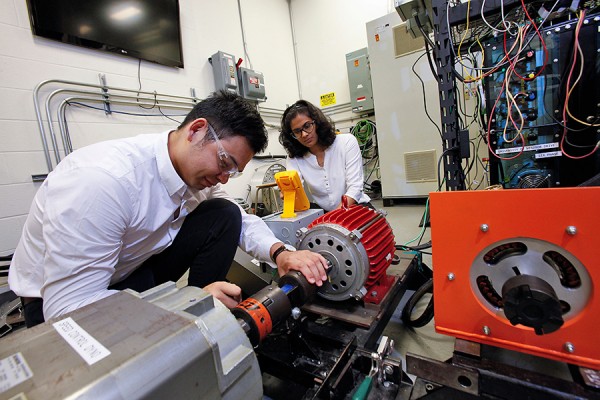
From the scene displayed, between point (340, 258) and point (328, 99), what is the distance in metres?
3.76

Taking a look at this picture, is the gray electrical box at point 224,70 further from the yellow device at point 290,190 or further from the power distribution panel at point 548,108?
the power distribution panel at point 548,108

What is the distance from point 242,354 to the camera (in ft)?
1.23

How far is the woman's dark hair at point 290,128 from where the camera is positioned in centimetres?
190

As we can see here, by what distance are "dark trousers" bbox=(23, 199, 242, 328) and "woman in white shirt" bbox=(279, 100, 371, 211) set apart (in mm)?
921

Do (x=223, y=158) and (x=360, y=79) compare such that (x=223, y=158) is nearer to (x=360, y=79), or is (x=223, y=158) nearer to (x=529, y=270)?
(x=529, y=270)

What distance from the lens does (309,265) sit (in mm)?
873

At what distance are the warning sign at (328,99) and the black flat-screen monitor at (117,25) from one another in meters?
2.17

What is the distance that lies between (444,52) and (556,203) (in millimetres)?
926

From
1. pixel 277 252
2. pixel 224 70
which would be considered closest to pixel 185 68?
pixel 224 70

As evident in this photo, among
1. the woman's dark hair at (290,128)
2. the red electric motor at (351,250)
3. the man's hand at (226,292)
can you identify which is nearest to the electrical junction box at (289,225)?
the red electric motor at (351,250)

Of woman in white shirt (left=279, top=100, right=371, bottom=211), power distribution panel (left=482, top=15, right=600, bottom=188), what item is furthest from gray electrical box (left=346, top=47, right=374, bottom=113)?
power distribution panel (left=482, top=15, right=600, bottom=188)

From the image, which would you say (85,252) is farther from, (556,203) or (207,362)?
(556,203)

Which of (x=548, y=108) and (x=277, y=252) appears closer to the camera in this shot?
(x=277, y=252)

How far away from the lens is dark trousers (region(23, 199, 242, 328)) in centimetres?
112
